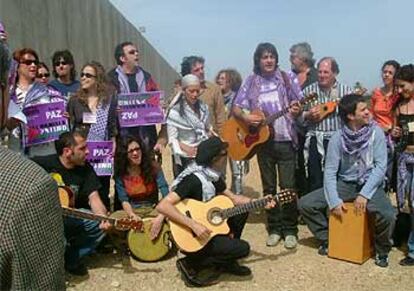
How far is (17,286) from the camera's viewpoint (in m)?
0.96

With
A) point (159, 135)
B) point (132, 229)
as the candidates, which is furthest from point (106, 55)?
point (132, 229)

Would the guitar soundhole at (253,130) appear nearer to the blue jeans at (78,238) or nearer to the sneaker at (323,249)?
the sneaker at (323,249)

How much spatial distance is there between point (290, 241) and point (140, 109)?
6.57 ft

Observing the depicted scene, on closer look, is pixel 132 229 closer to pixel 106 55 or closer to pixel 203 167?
pixel 203 167

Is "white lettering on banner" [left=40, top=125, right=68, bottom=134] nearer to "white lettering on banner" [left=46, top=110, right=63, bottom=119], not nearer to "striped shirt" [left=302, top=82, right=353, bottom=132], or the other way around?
"white lettering on banner" [left=46, top=110, right=63, bottom=119]

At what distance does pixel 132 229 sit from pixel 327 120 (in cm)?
229

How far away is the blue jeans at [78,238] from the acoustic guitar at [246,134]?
187 cm

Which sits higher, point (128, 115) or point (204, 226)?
point (128, 115)

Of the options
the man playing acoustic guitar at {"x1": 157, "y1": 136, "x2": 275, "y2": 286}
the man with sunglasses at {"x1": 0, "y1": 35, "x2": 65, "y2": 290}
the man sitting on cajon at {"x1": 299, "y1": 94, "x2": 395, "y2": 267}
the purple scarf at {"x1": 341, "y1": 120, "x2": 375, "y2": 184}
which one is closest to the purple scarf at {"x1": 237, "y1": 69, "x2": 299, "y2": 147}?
the man sitting on cajon at {"x1": 299, "y1": 94, "x2": 395, "y2": 267}

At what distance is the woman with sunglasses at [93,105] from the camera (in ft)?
16.3

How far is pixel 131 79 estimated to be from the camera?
213 inches

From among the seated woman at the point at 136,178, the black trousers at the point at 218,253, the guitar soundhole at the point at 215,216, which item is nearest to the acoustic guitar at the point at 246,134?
the seated woman at the point at 136,178

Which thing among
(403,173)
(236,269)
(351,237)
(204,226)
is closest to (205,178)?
(204,226)

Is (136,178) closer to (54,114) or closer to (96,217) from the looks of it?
(96,217)
